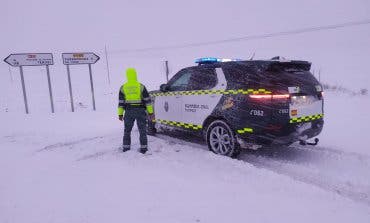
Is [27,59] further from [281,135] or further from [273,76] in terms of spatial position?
[281,135]

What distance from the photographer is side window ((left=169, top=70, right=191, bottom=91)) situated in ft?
23.8

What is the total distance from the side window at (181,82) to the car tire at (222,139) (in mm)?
1195

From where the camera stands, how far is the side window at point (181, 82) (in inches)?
285

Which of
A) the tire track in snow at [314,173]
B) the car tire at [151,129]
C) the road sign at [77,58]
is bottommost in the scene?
the tire track in snow at [314,173]

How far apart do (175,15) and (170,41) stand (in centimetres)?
2544

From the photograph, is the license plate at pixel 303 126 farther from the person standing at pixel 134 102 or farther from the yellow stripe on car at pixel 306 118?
the person standing at pixel 134 102

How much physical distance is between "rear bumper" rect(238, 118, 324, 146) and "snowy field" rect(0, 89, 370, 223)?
44cm

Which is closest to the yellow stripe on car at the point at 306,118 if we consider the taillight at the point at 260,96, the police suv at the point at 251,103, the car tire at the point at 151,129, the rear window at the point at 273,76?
the police suv at the point at 251,103

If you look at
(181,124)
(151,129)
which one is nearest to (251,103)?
(181,124)

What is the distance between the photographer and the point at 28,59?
13.1 meters

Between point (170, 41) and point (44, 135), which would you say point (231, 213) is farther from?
point (170, 41)

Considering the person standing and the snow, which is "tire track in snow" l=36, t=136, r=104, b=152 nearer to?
the snow

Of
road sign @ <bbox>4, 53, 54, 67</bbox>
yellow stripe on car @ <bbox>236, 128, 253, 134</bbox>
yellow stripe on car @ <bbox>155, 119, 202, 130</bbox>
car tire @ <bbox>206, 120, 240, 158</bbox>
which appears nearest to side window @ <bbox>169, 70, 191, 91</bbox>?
yellow stripe on car @ <bbox>155, 119, 202, 130</bbox>

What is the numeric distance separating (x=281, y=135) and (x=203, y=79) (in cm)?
202
